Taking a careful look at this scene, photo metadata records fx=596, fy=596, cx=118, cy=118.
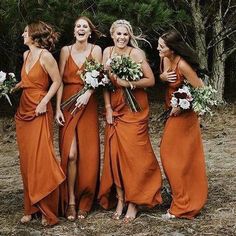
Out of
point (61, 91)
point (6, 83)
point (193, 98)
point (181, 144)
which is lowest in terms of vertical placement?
point (181, 144)

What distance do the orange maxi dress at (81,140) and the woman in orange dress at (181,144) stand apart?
0.73m

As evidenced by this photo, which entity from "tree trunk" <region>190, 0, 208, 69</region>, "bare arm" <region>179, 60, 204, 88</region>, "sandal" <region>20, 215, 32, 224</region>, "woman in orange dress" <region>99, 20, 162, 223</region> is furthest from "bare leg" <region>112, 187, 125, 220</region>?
"tree trunk" <region>190, 0, 208, 69</region>

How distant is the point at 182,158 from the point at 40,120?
1443 millimetres

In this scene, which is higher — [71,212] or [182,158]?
[182,158]

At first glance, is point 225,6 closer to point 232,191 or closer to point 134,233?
point 232,191

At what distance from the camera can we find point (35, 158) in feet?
18.8

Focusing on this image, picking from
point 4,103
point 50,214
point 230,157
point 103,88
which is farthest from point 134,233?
point 4,103

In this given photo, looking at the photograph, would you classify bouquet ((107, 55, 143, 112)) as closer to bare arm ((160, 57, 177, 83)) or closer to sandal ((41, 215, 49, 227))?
bare arm ((160, 57, 177, 83))

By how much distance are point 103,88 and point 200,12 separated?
8.04 metres

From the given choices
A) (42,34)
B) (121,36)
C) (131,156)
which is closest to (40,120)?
(42,34)

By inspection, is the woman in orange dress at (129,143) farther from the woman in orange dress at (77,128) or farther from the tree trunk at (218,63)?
the tree trunk at (218,63)

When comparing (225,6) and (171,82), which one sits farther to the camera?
(225,6)

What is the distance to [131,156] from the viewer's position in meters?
5.90

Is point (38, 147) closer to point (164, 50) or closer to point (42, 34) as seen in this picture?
point (42, 34)
